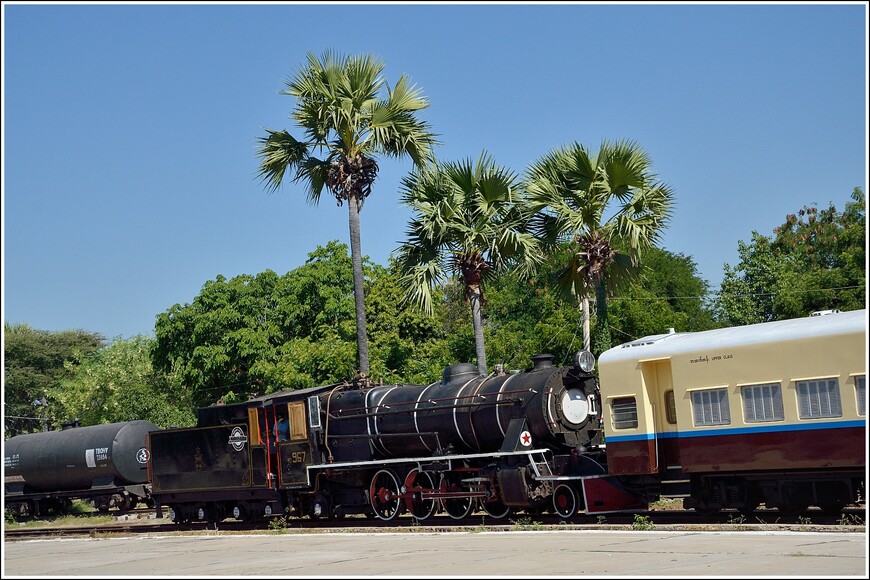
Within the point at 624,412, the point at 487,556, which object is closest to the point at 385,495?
the point at 624,412

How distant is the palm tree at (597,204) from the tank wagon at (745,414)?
686cm

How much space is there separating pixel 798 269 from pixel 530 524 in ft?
133

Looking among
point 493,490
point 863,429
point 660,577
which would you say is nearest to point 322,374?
point 493,490

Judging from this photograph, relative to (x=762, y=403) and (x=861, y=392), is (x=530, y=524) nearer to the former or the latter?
(x=762, y=403)

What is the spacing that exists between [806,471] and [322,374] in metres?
27.8

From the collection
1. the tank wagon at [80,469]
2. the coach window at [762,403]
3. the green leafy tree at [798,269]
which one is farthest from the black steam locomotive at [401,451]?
the green leafy tree at [798,269]

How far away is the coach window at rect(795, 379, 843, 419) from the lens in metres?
15.2

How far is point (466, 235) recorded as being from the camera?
2689cm

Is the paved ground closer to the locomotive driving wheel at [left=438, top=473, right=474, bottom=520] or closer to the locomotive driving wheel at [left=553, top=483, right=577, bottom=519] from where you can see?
the locomotive driving wheel at [left=553, top=483, right=577, bottom=519]

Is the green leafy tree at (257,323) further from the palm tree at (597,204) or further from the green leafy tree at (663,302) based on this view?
the palm tree at (597,204)

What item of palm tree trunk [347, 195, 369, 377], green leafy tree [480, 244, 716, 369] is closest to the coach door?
green leafy tree [480, 244, 716, 369]

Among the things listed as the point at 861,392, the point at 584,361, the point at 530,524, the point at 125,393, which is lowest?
the point at 530,524

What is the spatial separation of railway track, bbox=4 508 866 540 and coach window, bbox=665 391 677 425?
5.26 ft

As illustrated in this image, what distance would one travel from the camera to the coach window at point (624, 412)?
18.2 meters
